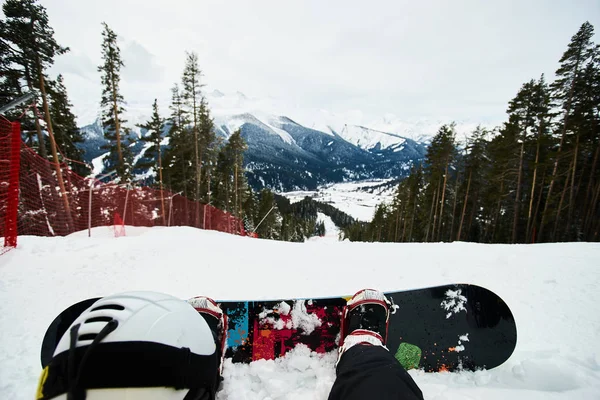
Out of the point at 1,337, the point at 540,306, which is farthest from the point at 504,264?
the point at 1,337

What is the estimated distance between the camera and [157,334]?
1.21 m

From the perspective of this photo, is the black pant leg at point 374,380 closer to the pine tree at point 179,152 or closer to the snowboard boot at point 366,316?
the snowboard boot at point 366,316

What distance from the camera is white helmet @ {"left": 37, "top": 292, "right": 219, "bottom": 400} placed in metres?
0.98

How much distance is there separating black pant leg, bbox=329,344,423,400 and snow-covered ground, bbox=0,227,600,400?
60 centimetres

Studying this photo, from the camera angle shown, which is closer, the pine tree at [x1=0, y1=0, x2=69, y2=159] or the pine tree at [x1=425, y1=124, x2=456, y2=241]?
the pine tree at [x1=0, y1=0, x2=69, y2=159]

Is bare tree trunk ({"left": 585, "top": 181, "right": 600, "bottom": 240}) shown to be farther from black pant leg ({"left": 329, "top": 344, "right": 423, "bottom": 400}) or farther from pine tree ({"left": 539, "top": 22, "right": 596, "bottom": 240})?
black pant leg ({"left": 329, "top": 344, "right": 423, "bottom": 400})

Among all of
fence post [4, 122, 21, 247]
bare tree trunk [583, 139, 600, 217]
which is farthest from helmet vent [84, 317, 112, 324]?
bare tree trunk [583, 139, 600, 217]

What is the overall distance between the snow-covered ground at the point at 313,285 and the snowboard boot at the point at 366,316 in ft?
1.34

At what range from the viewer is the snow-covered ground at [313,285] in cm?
223

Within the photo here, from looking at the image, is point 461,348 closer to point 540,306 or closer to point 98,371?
point 540,306

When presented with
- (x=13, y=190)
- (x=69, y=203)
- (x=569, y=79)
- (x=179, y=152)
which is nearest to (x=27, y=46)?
(x=69, y=203)

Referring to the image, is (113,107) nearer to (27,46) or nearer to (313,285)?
(27,46)

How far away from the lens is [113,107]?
18047 millimetres

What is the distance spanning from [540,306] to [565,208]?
61.8ft
